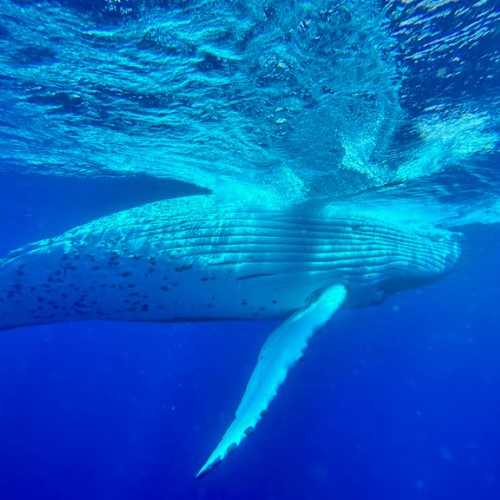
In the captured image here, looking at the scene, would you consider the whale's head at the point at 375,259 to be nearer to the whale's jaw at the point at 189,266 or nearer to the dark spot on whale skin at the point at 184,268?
the whale's jaw at the point at 189,266

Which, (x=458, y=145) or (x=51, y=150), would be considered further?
(x=51, y=150)

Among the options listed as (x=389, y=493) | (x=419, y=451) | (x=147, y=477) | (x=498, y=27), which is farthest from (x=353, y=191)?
(x=419, y=451)

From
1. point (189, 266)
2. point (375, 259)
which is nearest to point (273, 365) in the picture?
point (189, 266)

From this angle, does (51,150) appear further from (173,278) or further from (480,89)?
(480,89)

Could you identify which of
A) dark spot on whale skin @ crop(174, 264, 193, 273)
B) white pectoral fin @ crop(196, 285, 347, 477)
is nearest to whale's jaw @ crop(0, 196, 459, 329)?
dark spot on whale skin @ crop(174, 264, 193, 273)

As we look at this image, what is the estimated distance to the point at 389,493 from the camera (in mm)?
19516

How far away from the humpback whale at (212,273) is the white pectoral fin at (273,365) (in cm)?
2

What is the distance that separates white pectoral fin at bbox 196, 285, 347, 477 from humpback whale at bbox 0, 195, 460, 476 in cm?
2

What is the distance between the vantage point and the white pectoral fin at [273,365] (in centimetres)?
394

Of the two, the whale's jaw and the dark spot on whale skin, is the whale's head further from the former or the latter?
the dark spot on whale skin

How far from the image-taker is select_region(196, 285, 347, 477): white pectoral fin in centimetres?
394

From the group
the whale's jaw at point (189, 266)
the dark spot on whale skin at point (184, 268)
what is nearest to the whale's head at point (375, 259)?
the whale's jaw at point (189, 266)

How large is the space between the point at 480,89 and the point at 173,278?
6341 millimetres

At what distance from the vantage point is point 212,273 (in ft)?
18.1
